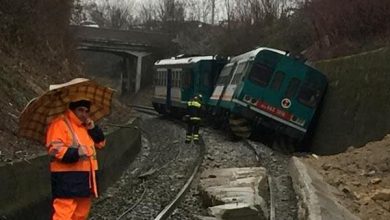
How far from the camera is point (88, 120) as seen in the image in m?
6.14

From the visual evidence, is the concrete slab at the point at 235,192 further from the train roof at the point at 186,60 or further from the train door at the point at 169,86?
the train door at the point at 169,86

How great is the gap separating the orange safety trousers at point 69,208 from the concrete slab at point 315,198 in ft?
Answer: 11.2

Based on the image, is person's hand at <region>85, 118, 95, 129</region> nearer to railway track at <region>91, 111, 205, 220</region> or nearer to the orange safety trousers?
the orange safety trousers

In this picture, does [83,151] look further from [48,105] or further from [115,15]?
[115,15]

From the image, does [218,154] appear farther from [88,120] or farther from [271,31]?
[271,31]

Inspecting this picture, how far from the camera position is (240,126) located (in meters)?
22.3

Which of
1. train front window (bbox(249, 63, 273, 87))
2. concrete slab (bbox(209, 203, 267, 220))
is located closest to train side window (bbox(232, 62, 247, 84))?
train front window (bbox(249, 63, 273, 87))

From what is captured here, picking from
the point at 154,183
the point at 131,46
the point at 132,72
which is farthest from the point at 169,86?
the point at 132,72

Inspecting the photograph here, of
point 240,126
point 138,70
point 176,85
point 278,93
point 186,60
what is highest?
point 278,93

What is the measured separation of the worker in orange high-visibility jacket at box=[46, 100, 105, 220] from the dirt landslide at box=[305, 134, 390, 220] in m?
4.54

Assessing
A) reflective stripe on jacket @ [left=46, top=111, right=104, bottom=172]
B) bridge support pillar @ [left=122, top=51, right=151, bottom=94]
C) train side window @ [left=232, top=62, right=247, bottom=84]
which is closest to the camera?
reflective stripe on jacket @ [left=46, top=111, right=104, bottom=172]

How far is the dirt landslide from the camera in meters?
9.52

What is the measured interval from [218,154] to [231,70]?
7.07m

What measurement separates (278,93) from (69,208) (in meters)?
16.3
